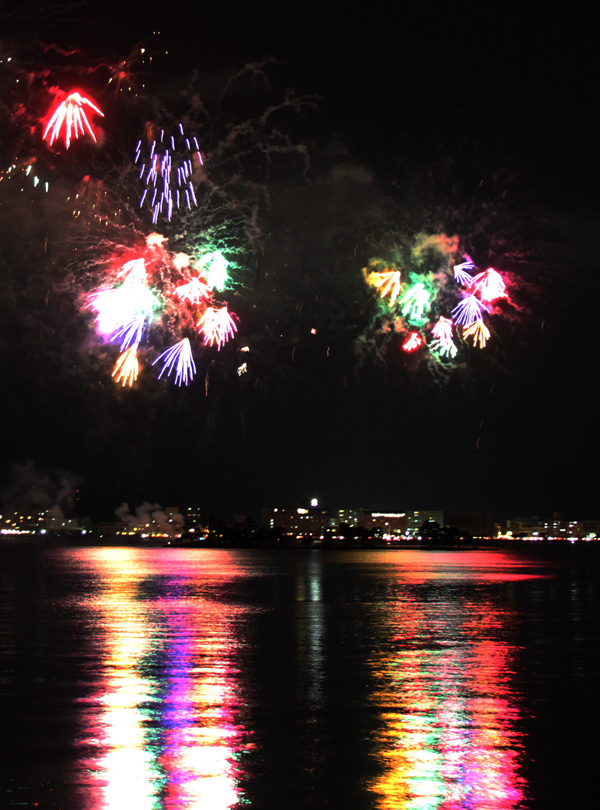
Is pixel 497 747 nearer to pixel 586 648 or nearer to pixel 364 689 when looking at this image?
pixel 364 689

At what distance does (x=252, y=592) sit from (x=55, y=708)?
31410mm

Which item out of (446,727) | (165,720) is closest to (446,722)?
(446,727)

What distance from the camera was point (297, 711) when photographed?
14.0 meters

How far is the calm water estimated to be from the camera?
9516 millimetres

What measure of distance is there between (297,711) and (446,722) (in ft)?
7.65

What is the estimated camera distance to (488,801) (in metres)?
9.12

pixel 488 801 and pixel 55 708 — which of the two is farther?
pixel 55 708

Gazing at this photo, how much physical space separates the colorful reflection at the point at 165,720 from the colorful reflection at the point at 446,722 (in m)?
1.90

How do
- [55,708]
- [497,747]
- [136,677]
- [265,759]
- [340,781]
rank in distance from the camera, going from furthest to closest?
[136,677] → [55,708] → [497,747] → [265,759] → [340,781]

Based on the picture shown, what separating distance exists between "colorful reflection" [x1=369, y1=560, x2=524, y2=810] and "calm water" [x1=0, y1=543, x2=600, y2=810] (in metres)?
0.04

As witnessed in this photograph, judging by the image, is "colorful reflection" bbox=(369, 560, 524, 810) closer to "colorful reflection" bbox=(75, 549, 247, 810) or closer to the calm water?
the calm water

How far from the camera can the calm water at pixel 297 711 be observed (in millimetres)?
9516

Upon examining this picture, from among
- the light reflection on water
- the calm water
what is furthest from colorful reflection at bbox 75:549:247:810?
the light reflection on water

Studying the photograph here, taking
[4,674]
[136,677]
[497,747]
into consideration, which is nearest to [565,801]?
[497,747]
